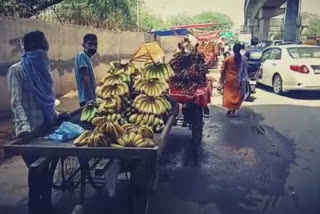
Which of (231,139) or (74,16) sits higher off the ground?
(74,16)

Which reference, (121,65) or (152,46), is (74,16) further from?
(121,65)

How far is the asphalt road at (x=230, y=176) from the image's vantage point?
4.30 meters

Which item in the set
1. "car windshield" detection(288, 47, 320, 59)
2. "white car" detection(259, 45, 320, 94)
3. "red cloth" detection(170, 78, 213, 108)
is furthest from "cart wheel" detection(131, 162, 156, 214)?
"car windshield" detection(288, 47, 320, 59)

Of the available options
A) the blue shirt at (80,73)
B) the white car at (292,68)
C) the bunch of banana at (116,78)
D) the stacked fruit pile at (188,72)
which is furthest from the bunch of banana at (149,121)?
the white car at (292,68)

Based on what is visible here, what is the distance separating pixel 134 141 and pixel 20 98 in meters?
1.28

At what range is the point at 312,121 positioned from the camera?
8.89 m

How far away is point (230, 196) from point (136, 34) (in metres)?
15.1

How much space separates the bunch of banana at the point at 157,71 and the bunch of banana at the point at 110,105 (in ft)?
2.63

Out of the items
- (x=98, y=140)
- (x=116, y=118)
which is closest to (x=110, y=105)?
(x=116, y=118)

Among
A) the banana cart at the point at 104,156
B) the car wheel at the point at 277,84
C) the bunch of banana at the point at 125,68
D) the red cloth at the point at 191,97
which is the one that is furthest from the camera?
the car wheel at the point at 277,84

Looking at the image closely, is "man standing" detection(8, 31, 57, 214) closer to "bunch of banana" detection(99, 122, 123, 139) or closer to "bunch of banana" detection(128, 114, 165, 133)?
"bunch of banana" detection(99, 122, 123, 139)

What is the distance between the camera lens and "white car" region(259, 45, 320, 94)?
1169 cm

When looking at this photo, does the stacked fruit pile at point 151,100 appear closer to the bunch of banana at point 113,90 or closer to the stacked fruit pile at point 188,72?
the bunch of banana at point 113,90

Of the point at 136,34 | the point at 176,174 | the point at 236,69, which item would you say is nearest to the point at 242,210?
the point at 176,174
